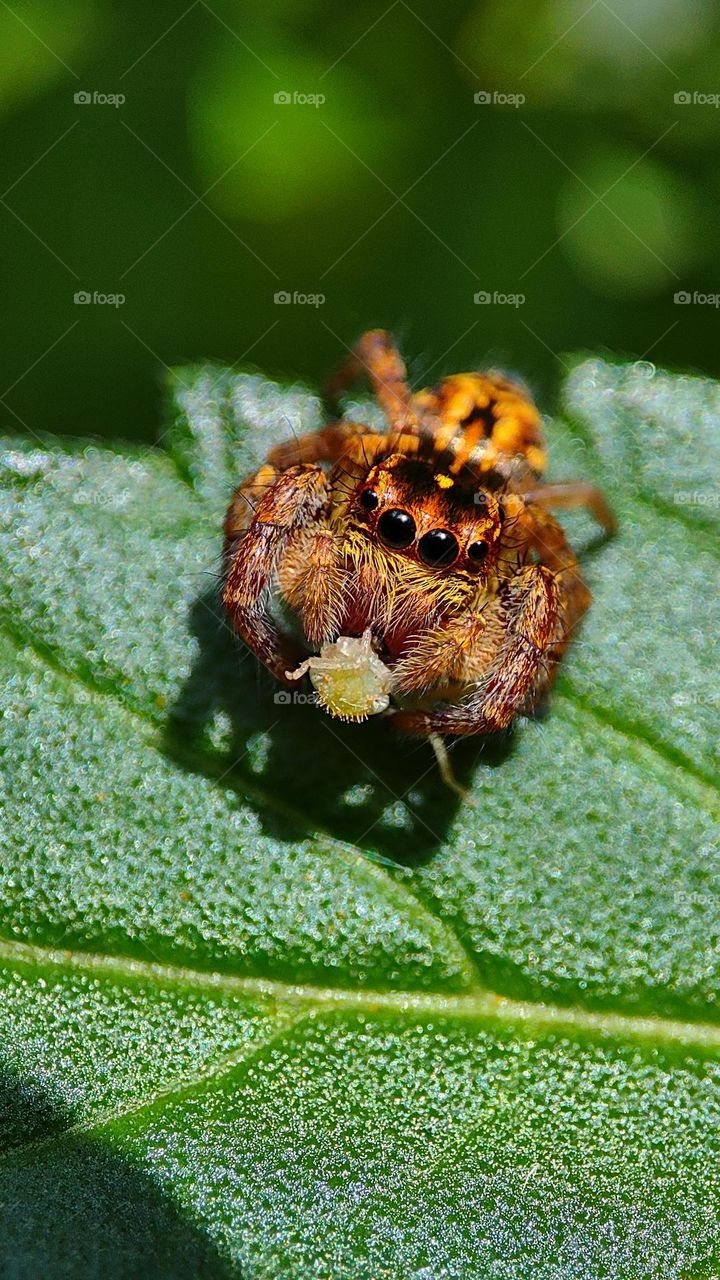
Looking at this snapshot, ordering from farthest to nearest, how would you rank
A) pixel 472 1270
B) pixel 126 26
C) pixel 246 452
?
pixel 126 26
pixel 246 452
pixel 472 1270

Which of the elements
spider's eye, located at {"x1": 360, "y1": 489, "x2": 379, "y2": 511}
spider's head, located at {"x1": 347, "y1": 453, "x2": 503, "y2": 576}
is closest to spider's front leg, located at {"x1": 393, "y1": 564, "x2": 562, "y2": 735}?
spider's head, located at {"x1": 347, "y1": 453, "x2": 503, "y2": 576}

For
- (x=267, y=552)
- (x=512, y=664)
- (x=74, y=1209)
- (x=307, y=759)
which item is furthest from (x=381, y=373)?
(x=74, y=1209)

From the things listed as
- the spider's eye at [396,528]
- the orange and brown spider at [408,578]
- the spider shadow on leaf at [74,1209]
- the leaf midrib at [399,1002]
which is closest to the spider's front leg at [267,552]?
the orange and brown spider at [408,578]

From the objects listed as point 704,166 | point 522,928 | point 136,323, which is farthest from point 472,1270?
point 704,166

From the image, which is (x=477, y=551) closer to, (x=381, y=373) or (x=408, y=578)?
(x=408, y=578)

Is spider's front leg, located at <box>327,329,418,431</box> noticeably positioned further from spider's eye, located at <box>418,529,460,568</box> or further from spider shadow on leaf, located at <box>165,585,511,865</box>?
spider shadow on leaf, located at <box>165,585,511,865</box>

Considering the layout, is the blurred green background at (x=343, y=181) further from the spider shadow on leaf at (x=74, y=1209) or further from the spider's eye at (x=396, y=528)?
the spider shadow on leaf at (x=74, y=1209)

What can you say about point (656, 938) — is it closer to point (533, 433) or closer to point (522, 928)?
point (522, 928)
